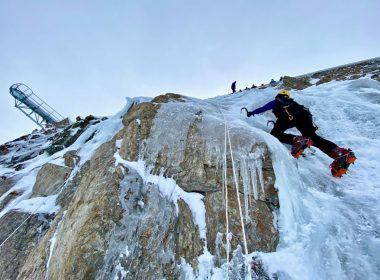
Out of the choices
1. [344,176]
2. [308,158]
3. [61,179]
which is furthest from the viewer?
[61,179]

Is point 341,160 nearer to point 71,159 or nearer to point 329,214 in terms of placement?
point 329,214

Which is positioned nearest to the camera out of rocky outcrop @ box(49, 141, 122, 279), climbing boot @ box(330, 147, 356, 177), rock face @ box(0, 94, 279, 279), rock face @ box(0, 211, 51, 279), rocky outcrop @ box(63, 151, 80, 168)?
rocky outcrop @ box(49, 141, 122, 279)

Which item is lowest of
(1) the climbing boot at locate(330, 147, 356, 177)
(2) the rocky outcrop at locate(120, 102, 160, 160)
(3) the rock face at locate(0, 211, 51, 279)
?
(3) the rock face at locate(0, 211, 51, 279)

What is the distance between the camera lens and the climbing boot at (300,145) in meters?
5.77

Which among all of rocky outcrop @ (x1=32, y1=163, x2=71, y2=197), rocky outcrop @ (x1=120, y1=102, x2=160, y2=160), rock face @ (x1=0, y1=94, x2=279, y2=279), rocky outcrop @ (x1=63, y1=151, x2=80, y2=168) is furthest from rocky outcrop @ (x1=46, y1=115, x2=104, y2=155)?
rock face @ (x1=0, y1=94, x2=279, y2=279)

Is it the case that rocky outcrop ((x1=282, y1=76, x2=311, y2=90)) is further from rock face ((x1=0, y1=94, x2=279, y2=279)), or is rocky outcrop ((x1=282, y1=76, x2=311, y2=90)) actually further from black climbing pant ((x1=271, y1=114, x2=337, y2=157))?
rock face ((x1=0, y1=94, x2=279, y2=279))

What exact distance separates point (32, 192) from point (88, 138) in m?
2.60

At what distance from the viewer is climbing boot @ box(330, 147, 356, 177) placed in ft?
17.1

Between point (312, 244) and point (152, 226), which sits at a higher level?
point (152, 226)

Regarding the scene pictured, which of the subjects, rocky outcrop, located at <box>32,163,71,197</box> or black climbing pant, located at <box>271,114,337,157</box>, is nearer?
black climbing pant, located at <box>271,114,337,157</box>

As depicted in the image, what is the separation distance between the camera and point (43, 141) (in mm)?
14383

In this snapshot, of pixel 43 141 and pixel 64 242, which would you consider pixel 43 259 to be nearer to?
pixel 64 242

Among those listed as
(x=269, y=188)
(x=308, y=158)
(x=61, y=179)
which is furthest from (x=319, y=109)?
(x=61, y=179)

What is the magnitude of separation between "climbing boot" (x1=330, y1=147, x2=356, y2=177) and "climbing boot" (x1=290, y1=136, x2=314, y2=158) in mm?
466
